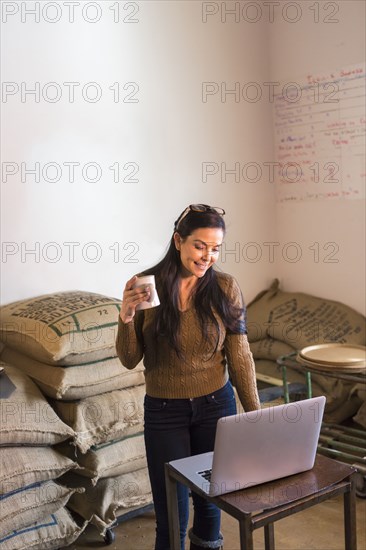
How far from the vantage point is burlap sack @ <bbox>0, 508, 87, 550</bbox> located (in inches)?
93.2

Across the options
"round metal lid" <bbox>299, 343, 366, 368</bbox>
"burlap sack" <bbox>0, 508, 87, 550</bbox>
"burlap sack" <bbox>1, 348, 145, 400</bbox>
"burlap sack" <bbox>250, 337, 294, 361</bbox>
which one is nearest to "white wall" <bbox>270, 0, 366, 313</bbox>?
"burlap sack" <bbox>250, 337, 294, 361</bbox>

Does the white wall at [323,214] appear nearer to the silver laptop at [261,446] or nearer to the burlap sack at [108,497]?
the burlap sack at [108,497]

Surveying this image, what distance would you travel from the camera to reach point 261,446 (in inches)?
61.9

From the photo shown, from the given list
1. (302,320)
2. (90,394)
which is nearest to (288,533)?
(90,394)

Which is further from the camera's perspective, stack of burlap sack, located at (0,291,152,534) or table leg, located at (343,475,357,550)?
stack of burlap sack, located at (0,291,152,534)

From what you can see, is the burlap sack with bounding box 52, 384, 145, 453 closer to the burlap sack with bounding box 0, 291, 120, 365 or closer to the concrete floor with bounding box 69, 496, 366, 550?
the burlap sack with bounding box 0, 291, 120, 365

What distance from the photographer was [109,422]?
2627 millimetres

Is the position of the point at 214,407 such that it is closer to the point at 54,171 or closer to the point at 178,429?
the point at 178,429

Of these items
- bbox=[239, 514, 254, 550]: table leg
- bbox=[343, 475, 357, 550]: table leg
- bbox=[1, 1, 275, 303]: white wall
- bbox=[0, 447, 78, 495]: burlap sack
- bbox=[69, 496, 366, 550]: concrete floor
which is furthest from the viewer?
bbox=[1, 1, 275, 303]: white wall

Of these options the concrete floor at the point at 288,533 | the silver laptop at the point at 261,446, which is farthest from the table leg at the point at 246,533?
the concrete floor at the point at 288,533

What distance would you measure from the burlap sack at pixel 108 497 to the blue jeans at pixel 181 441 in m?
0.68

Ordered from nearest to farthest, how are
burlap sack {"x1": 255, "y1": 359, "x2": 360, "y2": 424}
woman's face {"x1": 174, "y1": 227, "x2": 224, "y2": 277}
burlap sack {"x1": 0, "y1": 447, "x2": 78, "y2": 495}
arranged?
woman's face {"x1": 174, "y1": 227, "x2": 224, "y2": 277} < burlap sack {"x1": 0, "y1": 447, "x2": 78, "y2": 495} < burlap sack {"x1": 255, "y1": 359, "x2": 360, "y2": 424}

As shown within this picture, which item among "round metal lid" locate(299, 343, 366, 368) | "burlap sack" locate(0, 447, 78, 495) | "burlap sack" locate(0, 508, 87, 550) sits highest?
"round metal lid" locate(299, 343, 366, 368)

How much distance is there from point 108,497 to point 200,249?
4.26 ft
